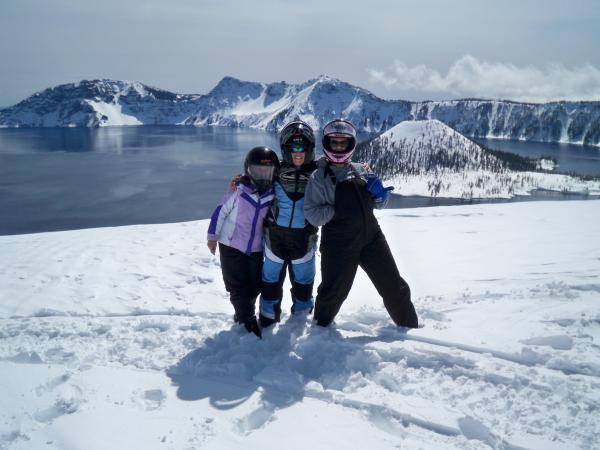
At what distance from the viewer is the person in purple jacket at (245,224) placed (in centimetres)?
478

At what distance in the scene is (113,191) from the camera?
183 ft

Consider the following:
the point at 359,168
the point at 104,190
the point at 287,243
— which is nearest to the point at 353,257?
the point at 287,243

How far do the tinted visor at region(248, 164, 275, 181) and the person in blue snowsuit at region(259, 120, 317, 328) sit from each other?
15 cm

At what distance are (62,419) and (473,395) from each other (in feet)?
12.3

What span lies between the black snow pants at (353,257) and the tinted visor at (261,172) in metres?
0.94

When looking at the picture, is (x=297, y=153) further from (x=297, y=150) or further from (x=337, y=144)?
(x=337, y=144)

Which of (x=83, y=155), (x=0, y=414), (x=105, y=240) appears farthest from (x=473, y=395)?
(x=83, y=155)

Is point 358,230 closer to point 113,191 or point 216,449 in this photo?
point 216,449

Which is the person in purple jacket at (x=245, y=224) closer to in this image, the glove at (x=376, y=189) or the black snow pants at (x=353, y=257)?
the black snow pants at (x=353, y=257)

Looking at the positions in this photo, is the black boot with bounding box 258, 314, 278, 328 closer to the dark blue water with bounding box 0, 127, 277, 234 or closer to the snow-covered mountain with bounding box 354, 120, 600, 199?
the dark blue water with bounding box 0, 127, 277, 234

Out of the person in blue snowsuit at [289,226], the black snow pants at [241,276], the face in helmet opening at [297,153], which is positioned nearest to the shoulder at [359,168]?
the person in blue snowsuit at [289,226]

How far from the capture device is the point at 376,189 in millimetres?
4441

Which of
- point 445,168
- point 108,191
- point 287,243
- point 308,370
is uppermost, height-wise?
point 445,168

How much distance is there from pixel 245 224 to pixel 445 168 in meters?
109
